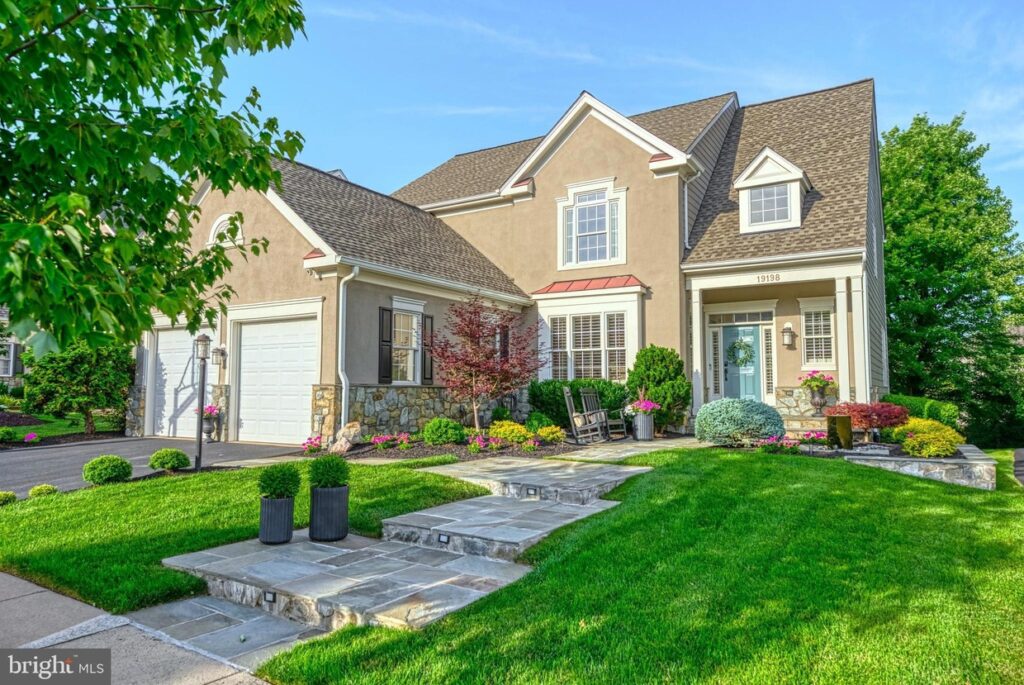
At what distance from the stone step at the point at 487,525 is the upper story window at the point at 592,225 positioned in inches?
368

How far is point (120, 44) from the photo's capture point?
3.34 meters

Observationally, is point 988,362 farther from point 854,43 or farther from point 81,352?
point 81,352

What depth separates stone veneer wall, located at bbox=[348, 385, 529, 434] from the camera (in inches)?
459

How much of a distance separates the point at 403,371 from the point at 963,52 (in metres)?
13.2

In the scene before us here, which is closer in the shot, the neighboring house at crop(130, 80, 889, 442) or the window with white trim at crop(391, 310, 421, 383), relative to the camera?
the neighboring house at crop(130, 80, 889, 442)

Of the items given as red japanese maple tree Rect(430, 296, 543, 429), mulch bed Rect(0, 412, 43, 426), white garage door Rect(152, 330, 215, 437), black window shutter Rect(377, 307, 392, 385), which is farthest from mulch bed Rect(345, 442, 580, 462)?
mulch bed Rect(0, 412, 43, 426)

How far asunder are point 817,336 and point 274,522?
13.6 metres

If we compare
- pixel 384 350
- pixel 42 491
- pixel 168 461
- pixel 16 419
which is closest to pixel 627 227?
pixel 384 350

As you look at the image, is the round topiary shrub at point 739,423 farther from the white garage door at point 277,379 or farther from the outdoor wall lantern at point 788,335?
the white garage door at point 277,379

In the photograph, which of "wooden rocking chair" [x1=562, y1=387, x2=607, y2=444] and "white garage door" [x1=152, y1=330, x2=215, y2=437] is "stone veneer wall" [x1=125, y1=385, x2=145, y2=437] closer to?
"white garage door" [x1=152, y1=330, x2=215, y2=437]

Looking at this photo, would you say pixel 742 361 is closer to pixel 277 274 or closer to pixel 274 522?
pixel 277 274

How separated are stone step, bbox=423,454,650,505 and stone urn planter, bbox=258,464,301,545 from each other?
2.77m

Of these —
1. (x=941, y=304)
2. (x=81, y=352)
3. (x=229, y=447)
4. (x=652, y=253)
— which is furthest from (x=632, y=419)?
(x=941, y=304)

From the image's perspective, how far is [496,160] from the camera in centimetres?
2034
